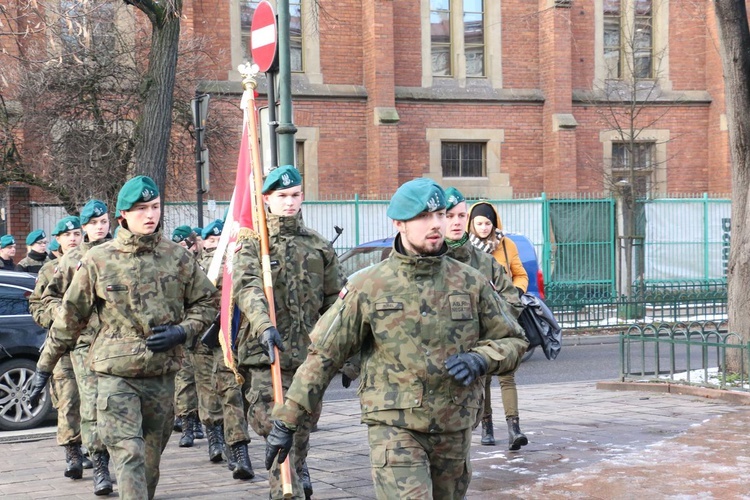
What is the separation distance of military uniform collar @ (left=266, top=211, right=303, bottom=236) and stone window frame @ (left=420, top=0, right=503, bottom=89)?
70.1 feet

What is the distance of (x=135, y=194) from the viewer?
20.8ft

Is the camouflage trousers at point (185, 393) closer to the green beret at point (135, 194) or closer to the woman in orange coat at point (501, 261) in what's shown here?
the woman in orange coat at point (501, 261)

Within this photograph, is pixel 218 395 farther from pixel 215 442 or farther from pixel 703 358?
pixel 703 358

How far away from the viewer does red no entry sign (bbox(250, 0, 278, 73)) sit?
9.47 m

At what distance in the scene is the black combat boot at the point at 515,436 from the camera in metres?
8.47

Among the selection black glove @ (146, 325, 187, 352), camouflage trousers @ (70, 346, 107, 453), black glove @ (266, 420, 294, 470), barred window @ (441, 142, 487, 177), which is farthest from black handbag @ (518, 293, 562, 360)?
barred window @ (441, 142, 487, 177)

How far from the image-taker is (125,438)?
5.91 m

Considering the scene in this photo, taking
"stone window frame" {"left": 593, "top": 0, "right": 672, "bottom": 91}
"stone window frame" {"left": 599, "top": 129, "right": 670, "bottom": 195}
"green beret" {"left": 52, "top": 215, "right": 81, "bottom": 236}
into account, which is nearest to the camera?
"green beret" {"left": 52, "top": 215, "right": 81, "bottom": 236}

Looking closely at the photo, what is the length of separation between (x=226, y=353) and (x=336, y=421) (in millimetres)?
4054

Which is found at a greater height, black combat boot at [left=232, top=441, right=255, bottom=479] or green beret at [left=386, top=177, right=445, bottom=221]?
green beret at [left=386, top=177, right=445, bottom=221]

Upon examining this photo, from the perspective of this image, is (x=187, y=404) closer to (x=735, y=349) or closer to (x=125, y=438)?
(x=125, y=438)

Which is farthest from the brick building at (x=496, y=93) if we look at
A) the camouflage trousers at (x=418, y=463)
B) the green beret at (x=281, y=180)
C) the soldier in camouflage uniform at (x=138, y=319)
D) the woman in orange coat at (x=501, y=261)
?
the camouflage trousers at (x=418, y=463)

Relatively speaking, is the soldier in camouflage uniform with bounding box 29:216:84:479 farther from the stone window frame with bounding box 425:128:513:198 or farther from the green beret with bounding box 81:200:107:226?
the stone window frame with bounding box 425:128:513:198

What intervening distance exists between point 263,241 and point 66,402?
3088mm
